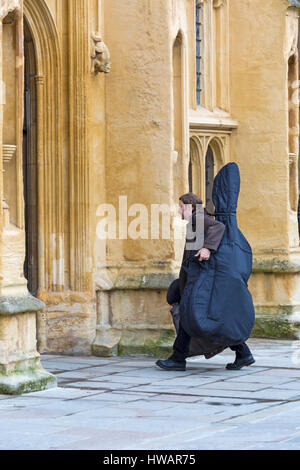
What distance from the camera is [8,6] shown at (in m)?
9.22

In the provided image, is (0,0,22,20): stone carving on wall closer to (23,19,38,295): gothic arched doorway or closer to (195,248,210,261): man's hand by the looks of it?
(23,19,38,295): gothic arched doorway

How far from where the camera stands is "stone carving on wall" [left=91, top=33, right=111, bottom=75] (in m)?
11.8

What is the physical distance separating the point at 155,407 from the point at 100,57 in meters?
4.63

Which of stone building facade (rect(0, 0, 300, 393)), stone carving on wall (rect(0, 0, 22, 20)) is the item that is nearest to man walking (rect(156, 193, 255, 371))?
stone building facade (rect(0, 0, 300, 393))

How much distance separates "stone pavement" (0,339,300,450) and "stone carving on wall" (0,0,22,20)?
304 cm

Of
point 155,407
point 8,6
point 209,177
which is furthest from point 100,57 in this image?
point 155,407

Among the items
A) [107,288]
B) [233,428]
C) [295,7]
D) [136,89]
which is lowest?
[233,428]

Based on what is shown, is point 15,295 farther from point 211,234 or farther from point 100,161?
point 100,161

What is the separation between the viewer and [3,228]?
9.27 metres

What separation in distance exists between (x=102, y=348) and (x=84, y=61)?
2944mm
